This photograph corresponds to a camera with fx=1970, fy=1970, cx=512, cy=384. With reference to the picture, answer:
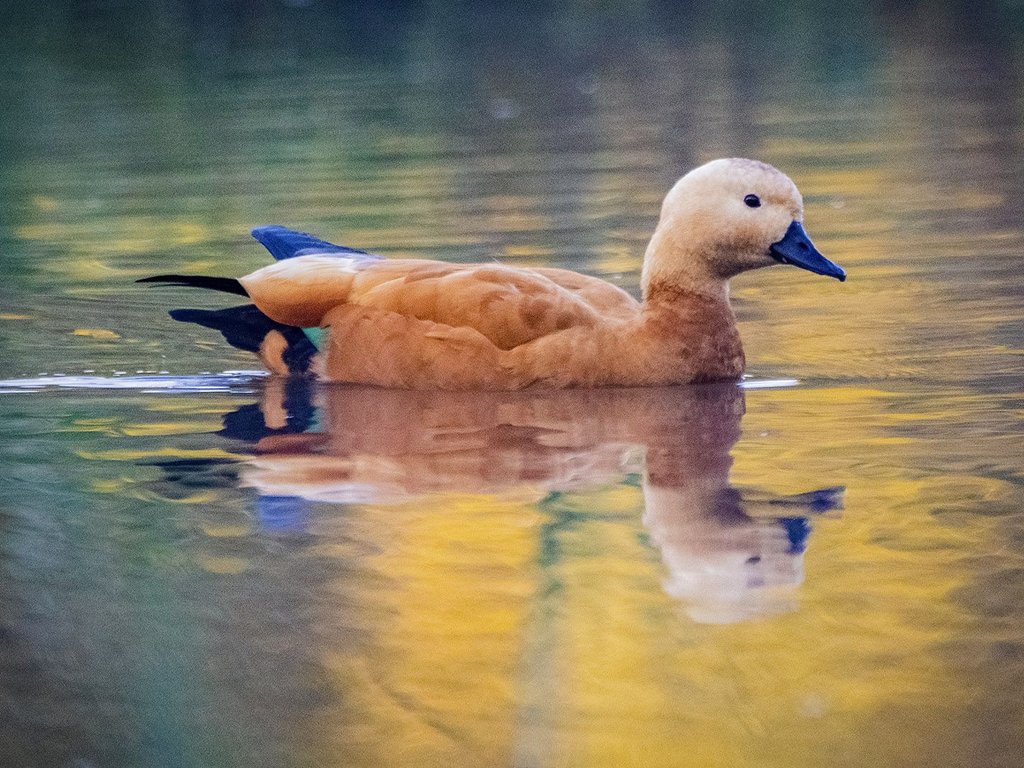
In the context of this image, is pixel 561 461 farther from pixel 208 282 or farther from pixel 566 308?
pixel 208 282

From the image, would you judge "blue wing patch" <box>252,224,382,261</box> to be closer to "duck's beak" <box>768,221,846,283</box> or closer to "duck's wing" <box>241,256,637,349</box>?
"duck's wing" <box>241,256,637,349</box>

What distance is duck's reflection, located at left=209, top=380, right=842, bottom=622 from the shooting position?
196 inches

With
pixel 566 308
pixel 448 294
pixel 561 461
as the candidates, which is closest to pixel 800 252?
pixel 566 308

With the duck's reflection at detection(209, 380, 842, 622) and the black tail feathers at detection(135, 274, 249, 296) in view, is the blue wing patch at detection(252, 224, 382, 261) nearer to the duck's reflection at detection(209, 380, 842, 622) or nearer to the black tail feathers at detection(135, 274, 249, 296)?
the black tail feathers at detection(135, 274, 249, 296)

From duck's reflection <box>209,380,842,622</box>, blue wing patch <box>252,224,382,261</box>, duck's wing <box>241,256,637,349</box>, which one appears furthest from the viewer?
blue wing patch <box>252,224,382,261</box>

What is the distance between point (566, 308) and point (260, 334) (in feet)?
4.56

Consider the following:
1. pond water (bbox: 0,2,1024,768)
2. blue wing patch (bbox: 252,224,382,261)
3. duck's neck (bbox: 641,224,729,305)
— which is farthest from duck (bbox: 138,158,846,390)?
blue wing patch (bbox: 252,224,382,261)

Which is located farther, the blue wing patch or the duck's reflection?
the blue wing patch

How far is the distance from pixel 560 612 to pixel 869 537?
100 cm

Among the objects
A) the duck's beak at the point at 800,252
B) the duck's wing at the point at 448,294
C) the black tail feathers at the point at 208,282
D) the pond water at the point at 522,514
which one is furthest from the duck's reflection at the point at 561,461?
the duck's beak at the point at 800,252

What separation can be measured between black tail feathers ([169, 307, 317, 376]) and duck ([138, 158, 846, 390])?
150mm

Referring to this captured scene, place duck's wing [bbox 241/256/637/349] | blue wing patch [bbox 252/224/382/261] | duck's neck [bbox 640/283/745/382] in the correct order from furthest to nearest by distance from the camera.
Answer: blue wing patch [bbox 252/224/382/261]
duck's neck [bbox 640/283/745/382]
duck's wing [bbox 241/256/637/349]

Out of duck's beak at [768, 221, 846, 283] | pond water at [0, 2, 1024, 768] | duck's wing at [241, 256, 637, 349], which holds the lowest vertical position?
pond water at [0, 2, 1024, 768]

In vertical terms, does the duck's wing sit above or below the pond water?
above
